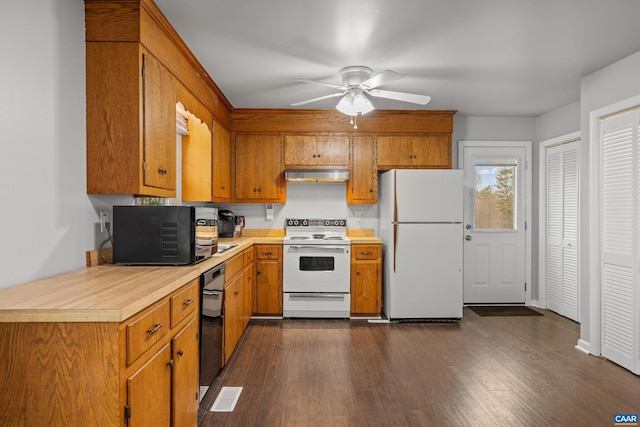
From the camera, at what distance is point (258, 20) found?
2400 mm

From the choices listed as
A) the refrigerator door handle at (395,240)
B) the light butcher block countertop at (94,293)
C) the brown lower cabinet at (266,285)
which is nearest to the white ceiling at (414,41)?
the refrigerator door handle at (395,240)

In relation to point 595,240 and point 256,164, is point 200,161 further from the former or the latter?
point 595,240

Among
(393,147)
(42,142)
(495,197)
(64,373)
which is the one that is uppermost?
(393,147)

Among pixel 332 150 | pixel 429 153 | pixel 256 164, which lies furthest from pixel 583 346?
pixel 256 164

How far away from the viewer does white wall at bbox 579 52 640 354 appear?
303 centimetres

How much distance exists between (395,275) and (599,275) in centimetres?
184

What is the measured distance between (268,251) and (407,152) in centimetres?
209

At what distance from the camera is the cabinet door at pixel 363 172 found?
460 cm

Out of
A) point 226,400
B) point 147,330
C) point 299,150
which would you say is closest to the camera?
point 147,330

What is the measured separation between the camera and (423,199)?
4.16 m

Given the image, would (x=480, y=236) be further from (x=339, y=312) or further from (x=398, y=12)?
(x=398, y=12)

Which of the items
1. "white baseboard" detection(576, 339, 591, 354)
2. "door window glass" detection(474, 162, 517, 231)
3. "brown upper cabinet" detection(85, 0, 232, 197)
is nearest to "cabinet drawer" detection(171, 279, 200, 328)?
"brown upper cabinet" detection(85, 0, 232, 197)

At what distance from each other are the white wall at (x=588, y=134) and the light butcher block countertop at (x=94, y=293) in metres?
3.28

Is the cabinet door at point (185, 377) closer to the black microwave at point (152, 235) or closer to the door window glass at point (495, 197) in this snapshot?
the black microwave at point (152, 235)
